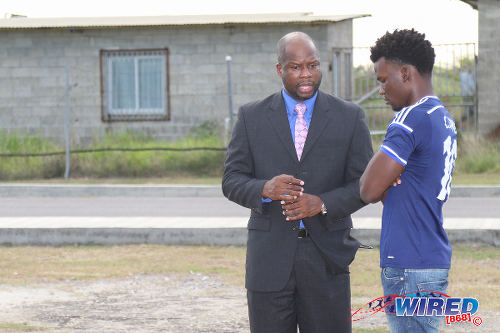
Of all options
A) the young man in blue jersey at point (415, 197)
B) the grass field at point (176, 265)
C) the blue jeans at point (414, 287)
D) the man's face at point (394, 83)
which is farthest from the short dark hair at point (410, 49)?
the grass field at point (176, 265)

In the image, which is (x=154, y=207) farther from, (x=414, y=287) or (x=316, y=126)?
(x=414, y=287)

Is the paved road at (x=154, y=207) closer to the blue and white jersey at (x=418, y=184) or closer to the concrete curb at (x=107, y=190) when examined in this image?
the concrete curb at (x=107, y=190)

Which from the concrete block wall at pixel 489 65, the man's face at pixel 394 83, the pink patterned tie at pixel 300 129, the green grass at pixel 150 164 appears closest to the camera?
the man's face at pixel 394 83

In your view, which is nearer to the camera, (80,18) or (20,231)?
(20,231)

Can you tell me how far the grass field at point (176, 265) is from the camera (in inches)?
311

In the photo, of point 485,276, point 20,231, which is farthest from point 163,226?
point 485,276

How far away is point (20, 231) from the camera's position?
33.9 ft

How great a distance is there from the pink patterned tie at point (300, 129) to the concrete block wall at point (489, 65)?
16784mm

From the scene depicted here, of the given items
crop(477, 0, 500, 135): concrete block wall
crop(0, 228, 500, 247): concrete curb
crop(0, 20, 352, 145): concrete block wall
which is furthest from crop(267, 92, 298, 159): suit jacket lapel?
crop(477, 0, 500, 135): concrete block wall

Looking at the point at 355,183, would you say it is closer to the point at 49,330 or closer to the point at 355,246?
the point at 355,246

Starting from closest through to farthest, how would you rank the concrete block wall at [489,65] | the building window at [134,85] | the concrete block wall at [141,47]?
the concrete block wall at [489,65]
the concrete block wall at [141,47]
the building window at [134,85]

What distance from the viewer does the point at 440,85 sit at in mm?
20078

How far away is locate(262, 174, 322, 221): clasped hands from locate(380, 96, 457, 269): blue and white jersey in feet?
1.46

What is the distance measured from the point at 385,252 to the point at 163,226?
6.77 meters
